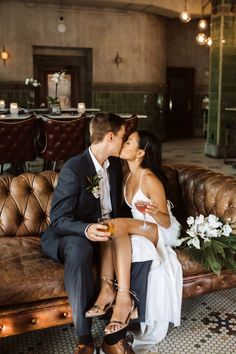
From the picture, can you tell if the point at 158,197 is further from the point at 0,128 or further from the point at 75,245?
the point at 0,128

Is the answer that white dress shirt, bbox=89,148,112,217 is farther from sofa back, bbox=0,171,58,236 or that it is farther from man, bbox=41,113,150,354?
sofa back, bbox=0,171,58,236

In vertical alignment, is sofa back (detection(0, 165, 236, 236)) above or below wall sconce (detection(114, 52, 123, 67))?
below

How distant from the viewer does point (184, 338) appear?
9.07 ft

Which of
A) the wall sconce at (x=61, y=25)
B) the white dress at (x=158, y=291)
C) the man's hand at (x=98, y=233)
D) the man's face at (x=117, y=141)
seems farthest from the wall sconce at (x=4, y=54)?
the man's hand at (x=98, y=233)

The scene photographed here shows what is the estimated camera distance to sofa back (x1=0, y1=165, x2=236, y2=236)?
3.11m

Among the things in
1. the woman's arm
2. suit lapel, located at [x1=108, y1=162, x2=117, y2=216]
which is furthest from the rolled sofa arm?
suit lapel, located at [x1=108, y1=162, x2=117, y2=216]

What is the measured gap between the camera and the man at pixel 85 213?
2.37m

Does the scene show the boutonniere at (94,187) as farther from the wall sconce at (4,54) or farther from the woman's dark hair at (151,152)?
the wall sconce at (4,54)

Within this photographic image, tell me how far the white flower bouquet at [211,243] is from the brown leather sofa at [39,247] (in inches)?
3.0

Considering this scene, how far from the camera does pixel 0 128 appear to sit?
558 cm

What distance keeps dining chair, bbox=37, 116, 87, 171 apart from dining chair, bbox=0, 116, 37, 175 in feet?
0.52

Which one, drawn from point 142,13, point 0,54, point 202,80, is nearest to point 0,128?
point 0,54

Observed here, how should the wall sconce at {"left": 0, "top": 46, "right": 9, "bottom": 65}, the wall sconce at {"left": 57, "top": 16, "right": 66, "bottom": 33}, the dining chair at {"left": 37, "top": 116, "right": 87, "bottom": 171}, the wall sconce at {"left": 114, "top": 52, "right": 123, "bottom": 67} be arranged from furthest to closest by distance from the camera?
the wall sconce at {"left": 114, "top": 52, "right": 123, "bottom": 67}, the wall sconce at {"left": 57, "top": 16, "right": 66, "bottom": 33}, the wall sconce at {"left": 0, "top": 46, "right": 9, "bottom": 65}, the dining chair at {"left": 37, "top": 116, "right": 87, "bottom": 171}

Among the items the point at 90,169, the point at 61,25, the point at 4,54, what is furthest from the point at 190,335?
the point at 61,25
